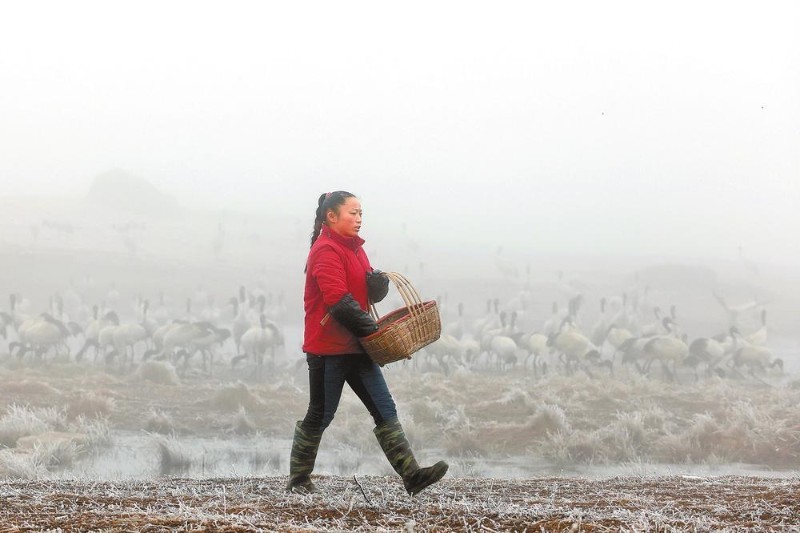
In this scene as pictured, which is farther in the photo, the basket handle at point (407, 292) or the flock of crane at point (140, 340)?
the flock of crane at point (140, 340)

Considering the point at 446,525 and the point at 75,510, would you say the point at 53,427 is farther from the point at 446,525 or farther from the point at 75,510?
the point at 446,525

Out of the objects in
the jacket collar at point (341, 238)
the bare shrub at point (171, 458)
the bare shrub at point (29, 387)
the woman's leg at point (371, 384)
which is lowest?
the bare shrub at point (29, 387)

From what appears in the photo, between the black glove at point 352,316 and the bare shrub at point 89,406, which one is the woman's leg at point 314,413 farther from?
the bare shrub at point 89,406

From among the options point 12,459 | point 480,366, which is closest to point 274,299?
point 480,366

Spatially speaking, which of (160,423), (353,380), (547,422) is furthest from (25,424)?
(353,380)

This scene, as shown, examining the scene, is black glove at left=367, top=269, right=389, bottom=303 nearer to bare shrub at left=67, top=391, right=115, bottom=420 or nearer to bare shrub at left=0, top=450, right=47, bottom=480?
bare shrub at left=0, top=450, right=47, bottom=480

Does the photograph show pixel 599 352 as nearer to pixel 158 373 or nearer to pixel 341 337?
pixel 158 373

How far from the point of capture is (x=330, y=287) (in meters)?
4.86

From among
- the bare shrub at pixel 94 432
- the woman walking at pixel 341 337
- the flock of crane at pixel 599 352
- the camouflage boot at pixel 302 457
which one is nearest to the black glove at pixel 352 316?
the woman walking at pixel 341 337

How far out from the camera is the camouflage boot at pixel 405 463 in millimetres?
4734

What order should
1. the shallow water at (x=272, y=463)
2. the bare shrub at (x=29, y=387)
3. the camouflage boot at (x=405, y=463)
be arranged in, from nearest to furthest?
the camouflage boot at (x=405, y=463)
the shallow water at (x=272, y=463)
the bare shrub at (x=29, y=387)

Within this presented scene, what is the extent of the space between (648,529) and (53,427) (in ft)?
38.1

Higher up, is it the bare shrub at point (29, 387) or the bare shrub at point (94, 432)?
the bare shrub at point (94, 432)

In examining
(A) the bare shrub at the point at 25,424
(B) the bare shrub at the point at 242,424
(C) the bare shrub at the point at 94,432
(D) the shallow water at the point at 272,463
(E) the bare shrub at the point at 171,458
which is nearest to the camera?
(E) the bare shrub at the point at 171,458
